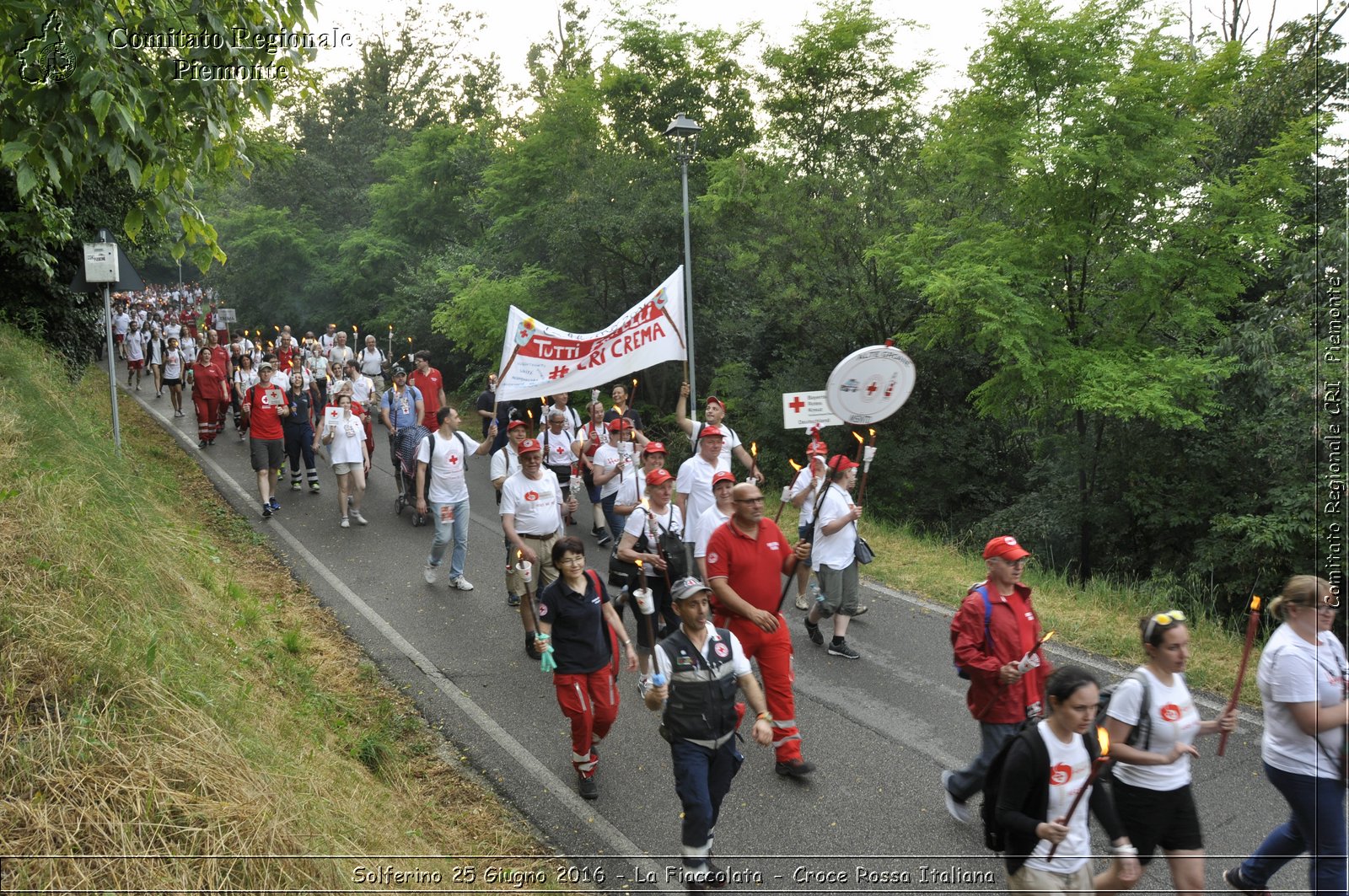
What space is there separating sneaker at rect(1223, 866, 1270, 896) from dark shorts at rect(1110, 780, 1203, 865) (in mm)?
702

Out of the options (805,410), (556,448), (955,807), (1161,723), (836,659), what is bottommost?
(955,807)

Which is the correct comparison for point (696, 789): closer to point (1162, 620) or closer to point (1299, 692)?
point (1162, 620)

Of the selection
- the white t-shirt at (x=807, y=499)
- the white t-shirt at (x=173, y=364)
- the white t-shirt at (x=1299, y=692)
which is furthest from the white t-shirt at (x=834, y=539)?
the white t-shirt at (x=173, y=364)

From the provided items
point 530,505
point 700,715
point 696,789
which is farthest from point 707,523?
point 696,789

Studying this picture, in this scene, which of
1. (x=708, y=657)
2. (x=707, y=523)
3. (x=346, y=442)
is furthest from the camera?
(x=346, y=442)

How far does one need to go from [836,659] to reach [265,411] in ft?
28.0

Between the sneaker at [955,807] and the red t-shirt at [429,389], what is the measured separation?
31.4 ft

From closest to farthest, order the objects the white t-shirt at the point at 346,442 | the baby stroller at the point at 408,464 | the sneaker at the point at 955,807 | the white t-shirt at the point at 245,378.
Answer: the sneaker at the point at 955,807 < the white t-shirt at the point at 346,442 < the baby stroller at the point at 408,464 < the white t-shirt at the point at 245,378

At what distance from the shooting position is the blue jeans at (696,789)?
5094mm

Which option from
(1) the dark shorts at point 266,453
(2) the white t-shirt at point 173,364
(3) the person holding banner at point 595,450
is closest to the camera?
(3) the person holding banner at point 595,450

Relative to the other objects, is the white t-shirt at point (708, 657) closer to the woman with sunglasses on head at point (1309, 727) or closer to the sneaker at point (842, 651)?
the woman with sunglasses on head at point (1309, 727)

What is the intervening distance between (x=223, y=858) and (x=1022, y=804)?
130 inches

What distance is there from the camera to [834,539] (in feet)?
28.3

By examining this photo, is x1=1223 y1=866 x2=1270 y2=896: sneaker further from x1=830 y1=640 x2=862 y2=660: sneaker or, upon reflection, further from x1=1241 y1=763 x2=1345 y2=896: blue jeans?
x1=830 y1=640 x2=862 y2=660: sneaker
